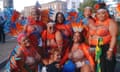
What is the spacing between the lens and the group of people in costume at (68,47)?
6.14 meters

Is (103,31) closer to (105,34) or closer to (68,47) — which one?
(105,34)

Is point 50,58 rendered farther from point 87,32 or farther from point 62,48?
point 87,32

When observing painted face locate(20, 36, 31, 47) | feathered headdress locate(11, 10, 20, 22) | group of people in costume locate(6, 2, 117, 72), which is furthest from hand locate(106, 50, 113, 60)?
feathered headdress locate(11, 10, 20, 22)

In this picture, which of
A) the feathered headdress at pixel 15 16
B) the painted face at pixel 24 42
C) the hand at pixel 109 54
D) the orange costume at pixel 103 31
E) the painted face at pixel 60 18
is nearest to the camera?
the painted face at pixel 24 42

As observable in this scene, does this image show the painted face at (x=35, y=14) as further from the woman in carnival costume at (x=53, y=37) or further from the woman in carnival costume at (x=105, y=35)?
the woman in carnival costume at (x=105, y=35)

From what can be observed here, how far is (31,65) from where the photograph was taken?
6.25 m

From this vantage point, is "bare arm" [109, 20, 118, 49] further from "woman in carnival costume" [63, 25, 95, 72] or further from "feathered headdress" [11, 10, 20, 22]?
"feathered headdress" [11, 10, 20, 22]

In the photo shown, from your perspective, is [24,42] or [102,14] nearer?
[24,42]

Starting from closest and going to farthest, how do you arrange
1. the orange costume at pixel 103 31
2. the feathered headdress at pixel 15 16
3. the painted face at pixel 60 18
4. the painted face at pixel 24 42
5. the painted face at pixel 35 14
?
1. the painted face at pixel 24 42
2. the orange costume at pixel 103 31
3. the painted face at pixel 60 18
4. the painted face at pixel 35 14
5. the feathered headdress at pixel 15 16

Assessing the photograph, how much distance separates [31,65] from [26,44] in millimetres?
402

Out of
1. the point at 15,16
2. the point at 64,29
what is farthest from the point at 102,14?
the point at 15,16

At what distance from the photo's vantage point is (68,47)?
630 centimetres

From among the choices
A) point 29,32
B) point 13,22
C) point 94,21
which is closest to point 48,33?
point 29,32

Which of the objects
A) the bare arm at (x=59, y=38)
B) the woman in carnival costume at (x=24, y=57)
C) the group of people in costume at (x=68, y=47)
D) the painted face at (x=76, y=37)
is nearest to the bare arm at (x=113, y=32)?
the group of people in costume at (x=68, y=47)
